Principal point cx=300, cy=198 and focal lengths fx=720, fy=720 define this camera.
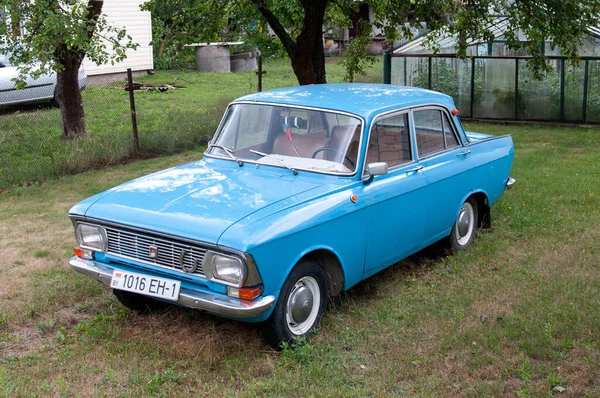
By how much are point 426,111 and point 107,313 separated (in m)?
3.40

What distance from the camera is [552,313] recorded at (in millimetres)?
5375

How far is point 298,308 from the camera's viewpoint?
5.05 meters

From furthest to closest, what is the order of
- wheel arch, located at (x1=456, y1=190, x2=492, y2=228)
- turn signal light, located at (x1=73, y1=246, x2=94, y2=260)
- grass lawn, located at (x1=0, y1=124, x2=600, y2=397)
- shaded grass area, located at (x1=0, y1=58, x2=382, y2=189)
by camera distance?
shaded grass area, located at (x1=0, y1=58, x2=382, y2=189)
wheel arch, located at (x1=456, y1=190, x2=492, y2=228)
turn signal light, located at (x1=73, y1=246, x2=94, y2=260)
grass lawn, located at (x1=0, y1=124, x2=600, y2=397)

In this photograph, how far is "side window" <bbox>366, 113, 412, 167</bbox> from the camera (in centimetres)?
597

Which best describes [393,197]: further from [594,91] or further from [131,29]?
[131,29]

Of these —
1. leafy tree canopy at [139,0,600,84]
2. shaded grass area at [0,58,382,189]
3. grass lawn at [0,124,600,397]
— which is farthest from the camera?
shaded grass area at [0,58,382,189]

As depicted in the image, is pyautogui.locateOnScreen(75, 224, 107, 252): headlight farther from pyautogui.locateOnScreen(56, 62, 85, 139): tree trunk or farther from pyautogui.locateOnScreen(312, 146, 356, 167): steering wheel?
pyautogui.locateOnScreen(56, 62, 85, 139): tree trunk

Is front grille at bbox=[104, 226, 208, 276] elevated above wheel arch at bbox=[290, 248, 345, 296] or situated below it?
above

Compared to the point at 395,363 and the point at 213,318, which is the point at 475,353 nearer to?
the point at 395,363

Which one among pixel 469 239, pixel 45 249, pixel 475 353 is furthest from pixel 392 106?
pixel 45 249

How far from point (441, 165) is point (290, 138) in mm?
1539

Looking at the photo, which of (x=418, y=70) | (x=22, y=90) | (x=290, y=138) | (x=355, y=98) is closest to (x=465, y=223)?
(x=355, y=98)

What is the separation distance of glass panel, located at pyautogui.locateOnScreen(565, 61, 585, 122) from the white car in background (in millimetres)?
11432

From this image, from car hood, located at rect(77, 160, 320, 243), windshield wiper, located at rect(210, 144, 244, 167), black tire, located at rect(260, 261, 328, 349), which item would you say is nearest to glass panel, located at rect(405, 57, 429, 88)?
windshield wiper, located at rect(210, 144, 244, 167)
